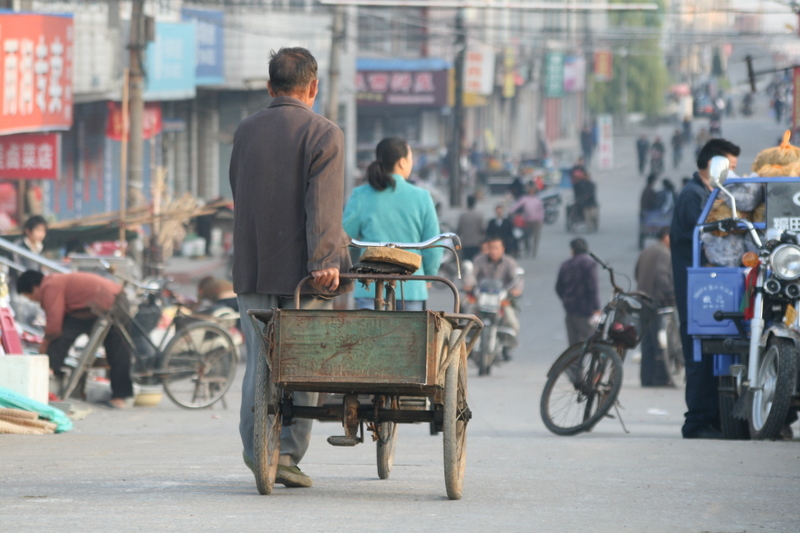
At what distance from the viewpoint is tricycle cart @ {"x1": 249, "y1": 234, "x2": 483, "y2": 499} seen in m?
5.01

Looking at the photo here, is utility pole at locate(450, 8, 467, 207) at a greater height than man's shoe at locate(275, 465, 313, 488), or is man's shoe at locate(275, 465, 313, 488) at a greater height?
utility pole at locate(450, 8, 467, 207)

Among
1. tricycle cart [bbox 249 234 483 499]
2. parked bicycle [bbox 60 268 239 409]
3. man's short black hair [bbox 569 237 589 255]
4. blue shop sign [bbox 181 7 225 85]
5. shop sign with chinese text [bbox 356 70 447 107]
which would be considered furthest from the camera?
shop sign with chinese text [bbox 356 70 447 107]

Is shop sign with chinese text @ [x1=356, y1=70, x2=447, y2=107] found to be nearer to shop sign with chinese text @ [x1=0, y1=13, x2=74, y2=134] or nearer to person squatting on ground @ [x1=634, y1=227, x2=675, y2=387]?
shop sign with chinese text @ [x1=0, y1=13, x2=74, y2=134]

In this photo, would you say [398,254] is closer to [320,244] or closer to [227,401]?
[320,244]

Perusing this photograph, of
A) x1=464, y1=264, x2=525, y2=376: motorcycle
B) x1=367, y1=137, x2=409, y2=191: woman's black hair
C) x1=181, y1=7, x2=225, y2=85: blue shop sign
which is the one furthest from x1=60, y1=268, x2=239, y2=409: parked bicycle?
x1=181, y1=7, x2=225, y2=85: blue shop sign

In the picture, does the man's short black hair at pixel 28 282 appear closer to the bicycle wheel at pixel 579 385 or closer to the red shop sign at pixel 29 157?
the bicycle wheel at pixel 579 385

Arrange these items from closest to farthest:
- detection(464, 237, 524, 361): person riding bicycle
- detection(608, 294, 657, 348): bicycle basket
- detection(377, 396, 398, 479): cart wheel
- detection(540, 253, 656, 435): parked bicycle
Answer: detection(377, 396, 398, 479): cart wheel
detection(540, 253, 656, 435): parked bicycle
detection(608, 294, 657, 348): bicycle basket
detection(464, 237, 524, 361): person riding bicycle

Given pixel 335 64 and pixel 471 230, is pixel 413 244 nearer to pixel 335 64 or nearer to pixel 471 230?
pixel 471 230

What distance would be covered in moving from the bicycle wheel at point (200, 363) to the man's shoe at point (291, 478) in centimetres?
615

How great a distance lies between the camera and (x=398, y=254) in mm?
5254

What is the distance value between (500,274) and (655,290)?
7.85 feet

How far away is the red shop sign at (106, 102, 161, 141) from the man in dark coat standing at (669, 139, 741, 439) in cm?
1519

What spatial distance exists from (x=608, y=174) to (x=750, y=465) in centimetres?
4636

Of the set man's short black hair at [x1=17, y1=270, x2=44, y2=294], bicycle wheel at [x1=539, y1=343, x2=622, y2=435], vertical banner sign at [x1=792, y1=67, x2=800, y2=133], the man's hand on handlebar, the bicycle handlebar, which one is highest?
vertical banner sign at [x1=792, y1=67, x2=800, y2=133]
